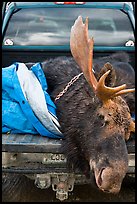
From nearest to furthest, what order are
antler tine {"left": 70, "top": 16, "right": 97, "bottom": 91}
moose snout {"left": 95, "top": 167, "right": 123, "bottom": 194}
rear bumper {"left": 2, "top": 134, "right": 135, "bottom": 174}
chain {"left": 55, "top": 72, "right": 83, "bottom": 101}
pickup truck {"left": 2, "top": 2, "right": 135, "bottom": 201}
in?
moose snout {"left": 95, "top": 167, "right": 123, "bottom": 194}
antler tine {"left": 70, "top": 16, "right": 97, "bottom": 91}
rear bumper {"left": 2, "top": 134, "right": 135, "bottom": 174}
chain {"left": 55, "top": 72, "right": 83, "bottom": 101}
pickup truck {"left": 2, "top": 2, "right": 135, "bottom": 201}

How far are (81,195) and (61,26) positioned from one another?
8.78ft

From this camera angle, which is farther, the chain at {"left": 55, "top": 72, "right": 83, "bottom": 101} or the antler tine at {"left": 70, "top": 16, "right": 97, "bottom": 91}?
the chain at {"left": 55, "top": 72, "right": 83, "bottom": 101}

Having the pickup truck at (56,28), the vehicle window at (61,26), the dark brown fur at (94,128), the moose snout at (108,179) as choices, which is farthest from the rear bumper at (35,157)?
the vehicle window at (61,26)

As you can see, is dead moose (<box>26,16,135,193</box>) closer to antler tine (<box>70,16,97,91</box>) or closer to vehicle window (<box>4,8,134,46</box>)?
antler tine (<box>70,16,97,91</box>)

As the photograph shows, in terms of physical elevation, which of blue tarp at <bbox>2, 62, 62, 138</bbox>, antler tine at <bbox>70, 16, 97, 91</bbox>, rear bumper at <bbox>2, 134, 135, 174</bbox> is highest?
antler tine at <bbox>70, 16, 97, 91</bbox>

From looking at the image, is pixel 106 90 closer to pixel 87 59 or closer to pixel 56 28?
pixel 87 59

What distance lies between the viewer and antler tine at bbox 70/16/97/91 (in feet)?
15.7

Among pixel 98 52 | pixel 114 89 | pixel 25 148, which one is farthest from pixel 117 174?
pixel 98 52

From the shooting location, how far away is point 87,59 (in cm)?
482

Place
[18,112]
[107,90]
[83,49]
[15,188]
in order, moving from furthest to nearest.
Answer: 1. [15,188]
2. [18,112]
3. [83,49]
4. [107,90]

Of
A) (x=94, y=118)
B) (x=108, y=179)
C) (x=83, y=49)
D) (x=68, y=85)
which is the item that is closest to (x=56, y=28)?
(x=68, y=85)

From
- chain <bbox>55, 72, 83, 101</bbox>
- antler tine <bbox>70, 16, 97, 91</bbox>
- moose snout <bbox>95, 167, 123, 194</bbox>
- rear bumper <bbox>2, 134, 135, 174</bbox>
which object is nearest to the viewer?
moose snout <bbox>95, 167, 123, 194</bbox>

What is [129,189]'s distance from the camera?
Result: 20.9 ft

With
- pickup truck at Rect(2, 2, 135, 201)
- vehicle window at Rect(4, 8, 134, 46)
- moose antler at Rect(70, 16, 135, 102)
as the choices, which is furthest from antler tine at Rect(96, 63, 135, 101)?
vehicle window at Rect(4, 8, 134, 46)
